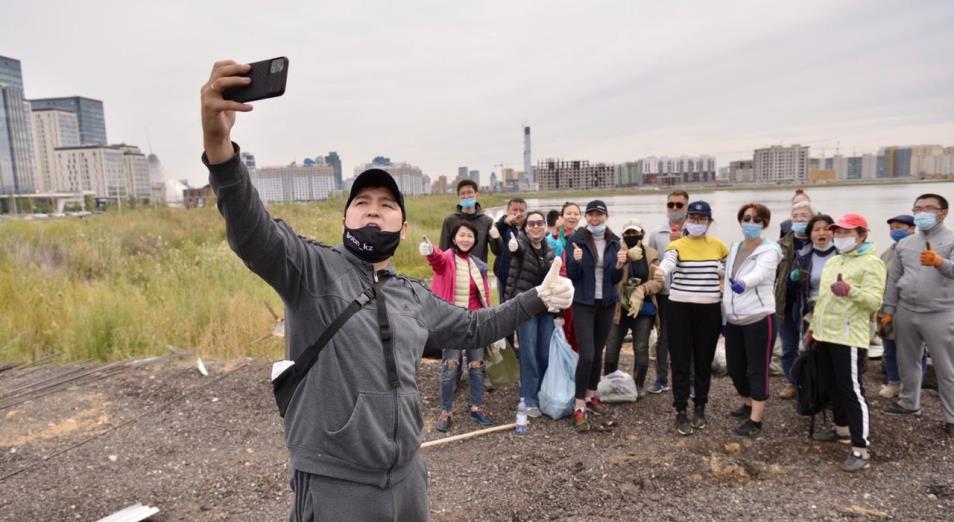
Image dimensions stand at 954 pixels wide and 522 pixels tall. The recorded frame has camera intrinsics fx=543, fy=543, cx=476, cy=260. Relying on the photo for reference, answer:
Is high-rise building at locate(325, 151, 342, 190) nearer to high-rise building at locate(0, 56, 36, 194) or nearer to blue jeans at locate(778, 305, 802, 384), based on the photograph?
high-rise building at locate(0, 56, 36, 194)

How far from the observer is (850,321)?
409 cm

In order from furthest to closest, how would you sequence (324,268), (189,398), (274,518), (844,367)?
(189,398), (844,367), (274,518), (324,268)

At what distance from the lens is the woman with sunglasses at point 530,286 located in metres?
4.99

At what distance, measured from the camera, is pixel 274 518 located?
344 centimetres

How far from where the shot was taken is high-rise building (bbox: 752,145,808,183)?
431 feet

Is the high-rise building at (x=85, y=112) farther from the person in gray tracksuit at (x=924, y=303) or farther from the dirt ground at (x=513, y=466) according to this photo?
the person in gray tracksuit at (x=924, y=303)

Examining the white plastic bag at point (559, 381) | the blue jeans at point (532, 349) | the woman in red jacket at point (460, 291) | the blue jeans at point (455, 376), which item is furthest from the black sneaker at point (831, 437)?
the blue jeans at point (455, 376)

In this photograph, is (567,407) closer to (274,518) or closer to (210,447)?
(274,518)

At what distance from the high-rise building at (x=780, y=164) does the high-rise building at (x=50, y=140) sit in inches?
6051

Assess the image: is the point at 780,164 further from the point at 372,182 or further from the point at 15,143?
the point at 15,143

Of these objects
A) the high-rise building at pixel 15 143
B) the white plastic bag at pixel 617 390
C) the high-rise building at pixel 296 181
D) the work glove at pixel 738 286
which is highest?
the high-rise building at pixel 15 143

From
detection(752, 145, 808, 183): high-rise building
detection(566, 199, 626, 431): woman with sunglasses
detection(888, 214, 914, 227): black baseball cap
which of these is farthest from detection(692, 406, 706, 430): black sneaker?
detection(752, 145, 808, 183): high-rise building

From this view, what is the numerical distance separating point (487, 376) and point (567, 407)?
3.62 feet

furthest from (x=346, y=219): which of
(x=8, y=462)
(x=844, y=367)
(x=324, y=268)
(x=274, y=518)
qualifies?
(x=8, y=462)
